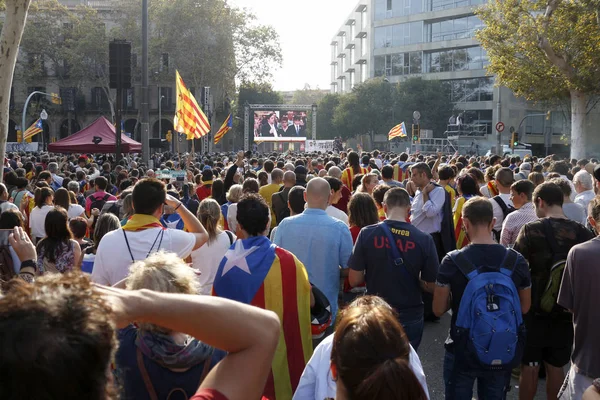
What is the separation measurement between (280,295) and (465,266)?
120 centimetres

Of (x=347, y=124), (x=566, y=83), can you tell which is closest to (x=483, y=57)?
(x=347, y=124)

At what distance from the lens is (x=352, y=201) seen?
242 inches

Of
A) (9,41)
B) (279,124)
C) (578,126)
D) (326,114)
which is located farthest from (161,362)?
(326,114)

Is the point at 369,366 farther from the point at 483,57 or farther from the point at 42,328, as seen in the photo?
the point at 483,57

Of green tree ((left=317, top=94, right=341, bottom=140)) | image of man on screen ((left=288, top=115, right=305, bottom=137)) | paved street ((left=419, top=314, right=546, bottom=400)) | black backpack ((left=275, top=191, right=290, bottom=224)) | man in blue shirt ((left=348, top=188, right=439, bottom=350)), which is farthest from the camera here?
green tree ((left=317, top=94, right=341, bottom=140))

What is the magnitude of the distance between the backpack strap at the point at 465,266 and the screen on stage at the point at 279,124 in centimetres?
4663

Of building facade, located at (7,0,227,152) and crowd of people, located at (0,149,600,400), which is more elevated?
building facade, located at (7,0,227,152)

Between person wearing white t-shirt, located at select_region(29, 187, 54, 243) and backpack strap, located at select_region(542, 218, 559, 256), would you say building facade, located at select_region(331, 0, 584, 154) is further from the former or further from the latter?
backpack strap, located at select_region(542, 218, 559, 256)

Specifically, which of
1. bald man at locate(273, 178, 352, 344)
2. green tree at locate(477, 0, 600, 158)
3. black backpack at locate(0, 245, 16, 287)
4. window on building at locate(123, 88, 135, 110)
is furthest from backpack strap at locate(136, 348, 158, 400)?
window on building at locate(123, 88, 135, 110)

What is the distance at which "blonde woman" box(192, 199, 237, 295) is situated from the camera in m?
5.55

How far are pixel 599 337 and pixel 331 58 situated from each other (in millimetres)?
106994

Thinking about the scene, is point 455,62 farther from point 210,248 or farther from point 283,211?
point 210,248

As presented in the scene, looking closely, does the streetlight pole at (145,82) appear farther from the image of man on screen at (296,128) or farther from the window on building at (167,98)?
the window on building at (167,98)

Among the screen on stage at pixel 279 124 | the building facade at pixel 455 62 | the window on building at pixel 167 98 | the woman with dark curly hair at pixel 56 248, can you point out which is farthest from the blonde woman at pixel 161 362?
the window on building at pixel 167 98
